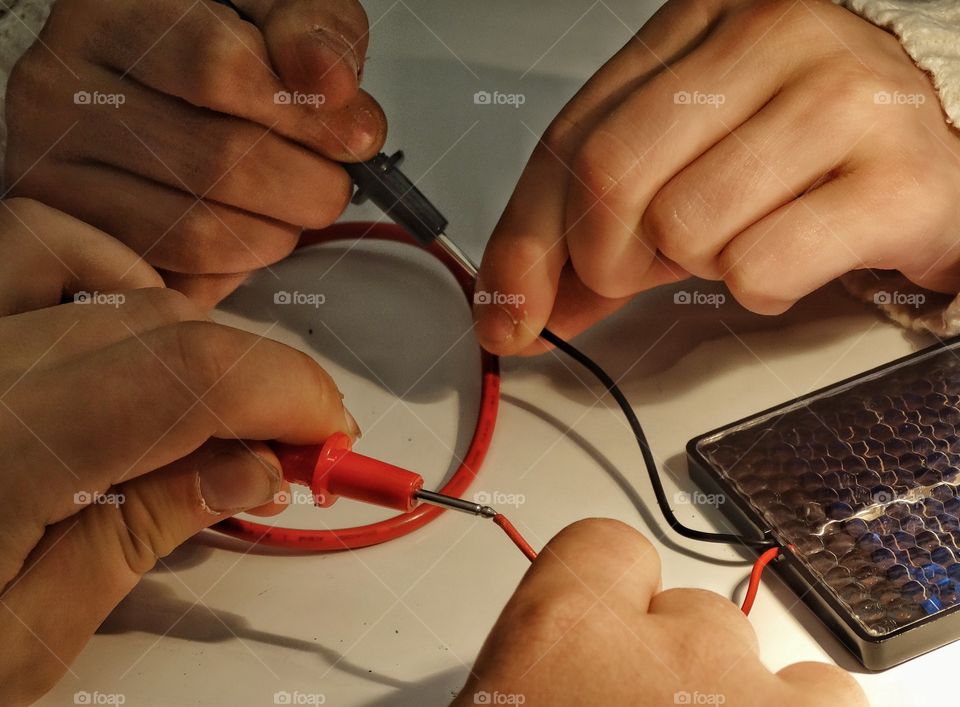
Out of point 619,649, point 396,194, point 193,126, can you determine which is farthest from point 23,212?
point 619,649

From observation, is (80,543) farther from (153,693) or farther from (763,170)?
(763,170)

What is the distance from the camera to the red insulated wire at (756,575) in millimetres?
513

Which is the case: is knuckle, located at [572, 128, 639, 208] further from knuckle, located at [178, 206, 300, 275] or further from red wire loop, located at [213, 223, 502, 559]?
knuckle, located at [178, 206, 300, 275]

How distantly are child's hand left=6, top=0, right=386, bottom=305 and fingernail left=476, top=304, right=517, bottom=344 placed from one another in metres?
0.15

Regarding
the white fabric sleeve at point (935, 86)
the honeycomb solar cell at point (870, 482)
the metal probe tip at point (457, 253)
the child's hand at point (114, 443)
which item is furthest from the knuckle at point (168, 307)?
the white fabric sleeve at point (935, 86)

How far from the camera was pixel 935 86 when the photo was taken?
650 millimetres

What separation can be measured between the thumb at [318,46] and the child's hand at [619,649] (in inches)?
14.6

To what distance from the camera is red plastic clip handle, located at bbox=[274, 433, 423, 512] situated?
1.57 ft

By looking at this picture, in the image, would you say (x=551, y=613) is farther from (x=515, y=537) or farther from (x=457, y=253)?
(x=457, y=253)

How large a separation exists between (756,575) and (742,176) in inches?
9.7

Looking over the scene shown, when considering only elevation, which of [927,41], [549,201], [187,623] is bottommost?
[187,623]

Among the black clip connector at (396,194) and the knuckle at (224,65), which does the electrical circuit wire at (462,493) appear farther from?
the knuckle at (224,65)

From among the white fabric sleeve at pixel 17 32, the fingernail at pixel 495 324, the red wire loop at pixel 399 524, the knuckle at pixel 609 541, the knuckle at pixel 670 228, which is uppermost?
the white fabric sleeve at pixel 17 32

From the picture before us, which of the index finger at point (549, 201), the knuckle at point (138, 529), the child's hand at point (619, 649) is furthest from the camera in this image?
the index finger at point (549, 201)
